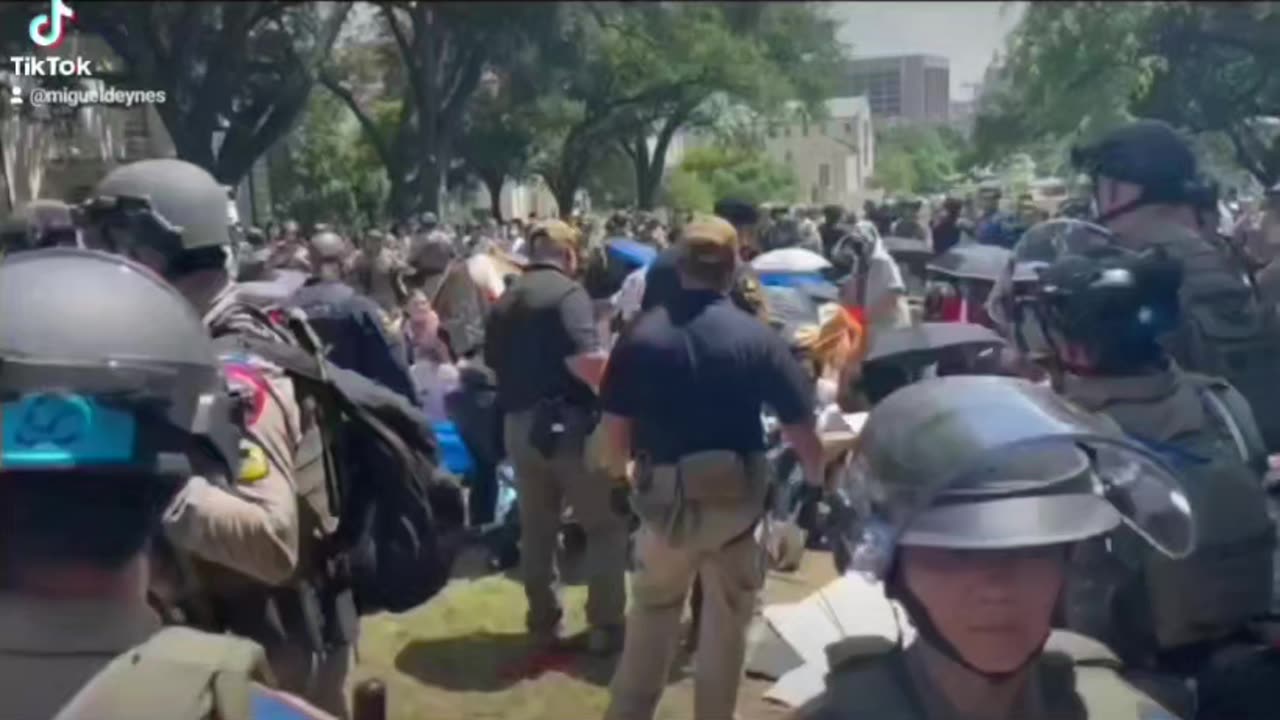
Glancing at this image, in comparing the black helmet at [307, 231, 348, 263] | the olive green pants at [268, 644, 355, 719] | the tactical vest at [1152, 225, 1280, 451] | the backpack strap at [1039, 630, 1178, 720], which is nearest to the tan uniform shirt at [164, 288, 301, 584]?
the olive green pants at [268, 644, 355, 719]

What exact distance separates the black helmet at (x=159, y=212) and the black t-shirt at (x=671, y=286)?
2731 mm

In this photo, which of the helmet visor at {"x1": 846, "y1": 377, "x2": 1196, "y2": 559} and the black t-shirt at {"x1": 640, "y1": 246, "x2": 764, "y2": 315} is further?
the black t-shirt at {"x1": 640, "y1": 246, "x2": 764, "y2": 315}

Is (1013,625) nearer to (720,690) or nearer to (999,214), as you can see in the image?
(720,690)

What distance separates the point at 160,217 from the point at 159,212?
0.02m

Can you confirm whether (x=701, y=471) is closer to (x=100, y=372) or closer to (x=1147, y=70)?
(x=1147, y=70)

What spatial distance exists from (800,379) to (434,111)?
1.48 metres

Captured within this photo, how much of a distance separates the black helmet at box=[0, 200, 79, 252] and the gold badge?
5.30 ft

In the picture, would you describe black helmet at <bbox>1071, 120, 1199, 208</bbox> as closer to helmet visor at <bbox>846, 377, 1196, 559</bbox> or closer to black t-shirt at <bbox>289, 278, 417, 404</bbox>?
helmet visor at <bbox>846, 377, 1196, 559</bbox>

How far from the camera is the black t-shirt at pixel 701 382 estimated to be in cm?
548

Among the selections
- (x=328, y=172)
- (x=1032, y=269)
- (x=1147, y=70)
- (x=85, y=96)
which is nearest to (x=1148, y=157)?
(x=1147, y=70)

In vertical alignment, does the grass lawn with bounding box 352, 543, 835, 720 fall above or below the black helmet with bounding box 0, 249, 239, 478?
below

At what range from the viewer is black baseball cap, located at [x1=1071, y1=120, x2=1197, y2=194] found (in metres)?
3.63

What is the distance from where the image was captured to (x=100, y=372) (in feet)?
6.66

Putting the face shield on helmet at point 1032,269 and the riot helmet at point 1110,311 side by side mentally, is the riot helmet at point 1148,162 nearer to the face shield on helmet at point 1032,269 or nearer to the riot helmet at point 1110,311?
the face shield on helmet at point 1032,269
